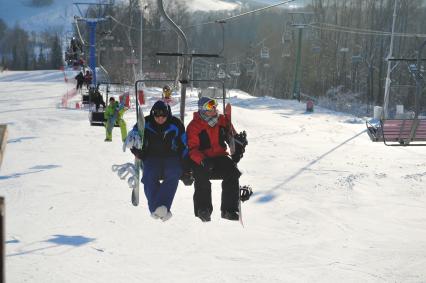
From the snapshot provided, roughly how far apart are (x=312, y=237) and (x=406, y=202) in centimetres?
417

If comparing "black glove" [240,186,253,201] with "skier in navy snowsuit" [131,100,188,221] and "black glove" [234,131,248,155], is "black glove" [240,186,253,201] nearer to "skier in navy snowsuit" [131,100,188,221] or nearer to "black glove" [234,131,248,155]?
"black glove" [234,131,248,155]

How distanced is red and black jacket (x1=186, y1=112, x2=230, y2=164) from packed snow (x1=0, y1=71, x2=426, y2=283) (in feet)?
16.5

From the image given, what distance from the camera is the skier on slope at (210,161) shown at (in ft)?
16.9

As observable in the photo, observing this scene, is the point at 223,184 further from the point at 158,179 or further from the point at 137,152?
the point at 137,152

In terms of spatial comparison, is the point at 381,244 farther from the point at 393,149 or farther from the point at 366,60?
the point at 366,60

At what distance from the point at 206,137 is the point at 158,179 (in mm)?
704

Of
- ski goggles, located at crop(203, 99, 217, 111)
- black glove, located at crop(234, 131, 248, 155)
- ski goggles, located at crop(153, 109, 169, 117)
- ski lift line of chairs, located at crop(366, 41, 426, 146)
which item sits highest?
ski goggles, located at crop(203, 99, 217, 111)

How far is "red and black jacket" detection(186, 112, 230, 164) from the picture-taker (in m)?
5.12

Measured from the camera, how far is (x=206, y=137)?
5.20m

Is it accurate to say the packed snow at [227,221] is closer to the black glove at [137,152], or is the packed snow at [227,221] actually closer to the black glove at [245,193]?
the black glove at [245,193]

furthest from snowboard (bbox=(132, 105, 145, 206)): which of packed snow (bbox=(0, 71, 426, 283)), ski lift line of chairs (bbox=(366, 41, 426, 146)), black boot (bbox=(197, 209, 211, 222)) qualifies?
ski lift line of chairs (bbox=(366, 41, 426, 146))

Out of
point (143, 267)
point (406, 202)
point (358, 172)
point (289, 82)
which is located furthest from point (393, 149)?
point (289, 82)

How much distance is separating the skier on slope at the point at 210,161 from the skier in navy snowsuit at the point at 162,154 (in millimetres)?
151

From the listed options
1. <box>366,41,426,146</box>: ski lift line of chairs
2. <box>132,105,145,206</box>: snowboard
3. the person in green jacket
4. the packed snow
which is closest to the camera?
<box>132,105,145,206</box>: snowboard
